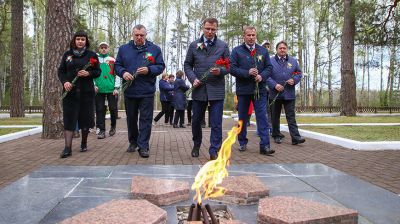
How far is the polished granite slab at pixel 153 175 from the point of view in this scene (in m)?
3.43

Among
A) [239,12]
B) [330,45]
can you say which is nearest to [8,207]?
[239,12]

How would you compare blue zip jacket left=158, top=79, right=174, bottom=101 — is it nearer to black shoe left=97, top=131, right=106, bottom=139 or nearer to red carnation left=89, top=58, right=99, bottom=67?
black shoe left=97, top=131, right=106, bottom=139

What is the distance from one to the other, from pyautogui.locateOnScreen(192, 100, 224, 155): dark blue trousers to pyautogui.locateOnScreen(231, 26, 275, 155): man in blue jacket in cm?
82

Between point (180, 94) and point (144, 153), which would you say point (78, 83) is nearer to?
point (144, 153)

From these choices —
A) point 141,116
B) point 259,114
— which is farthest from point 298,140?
point 141,116

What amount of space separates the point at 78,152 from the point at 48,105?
106 inches

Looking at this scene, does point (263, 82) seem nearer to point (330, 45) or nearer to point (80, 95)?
point (80, 95)

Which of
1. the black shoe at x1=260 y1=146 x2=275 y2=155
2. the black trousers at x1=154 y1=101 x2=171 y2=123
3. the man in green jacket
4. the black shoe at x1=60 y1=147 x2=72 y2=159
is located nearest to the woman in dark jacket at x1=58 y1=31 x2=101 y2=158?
the black shoe at x1=60 y1=147 x2=72 y2=159

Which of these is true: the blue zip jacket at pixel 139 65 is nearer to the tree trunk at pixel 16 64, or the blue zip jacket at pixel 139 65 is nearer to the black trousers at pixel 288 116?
the black trousers at pixel 288 116

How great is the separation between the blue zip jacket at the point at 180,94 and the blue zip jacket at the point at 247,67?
6.63m

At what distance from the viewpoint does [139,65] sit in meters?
7.01

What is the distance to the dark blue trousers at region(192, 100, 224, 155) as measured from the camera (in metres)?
6.37

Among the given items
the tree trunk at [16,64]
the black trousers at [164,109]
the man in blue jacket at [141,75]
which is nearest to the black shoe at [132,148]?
the man in blue jacket at [141,75]

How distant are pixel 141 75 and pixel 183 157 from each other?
155 centimetres
